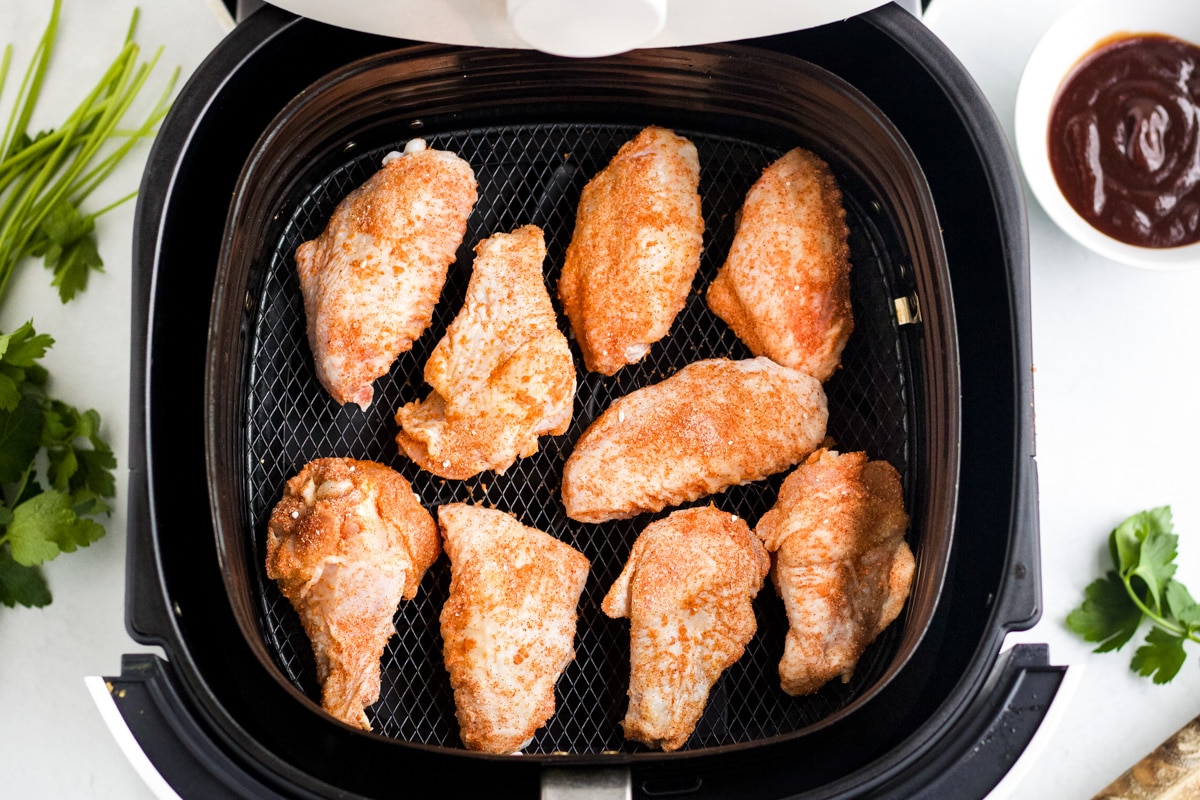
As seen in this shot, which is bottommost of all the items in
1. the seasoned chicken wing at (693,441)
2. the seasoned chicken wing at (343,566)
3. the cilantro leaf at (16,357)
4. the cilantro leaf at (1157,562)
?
the cilantro leaf at (1157,562)

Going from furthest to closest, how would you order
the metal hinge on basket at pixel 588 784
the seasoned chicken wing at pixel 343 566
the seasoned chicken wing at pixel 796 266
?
the seasoned chicken wing at pixel 796 266 < the seasoned chicken wing at pixel 343 566 < the metal hinge on basket at pixel 588 784

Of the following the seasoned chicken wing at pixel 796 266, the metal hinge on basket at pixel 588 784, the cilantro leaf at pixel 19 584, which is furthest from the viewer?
the cilantro leaf at pixel 19 584

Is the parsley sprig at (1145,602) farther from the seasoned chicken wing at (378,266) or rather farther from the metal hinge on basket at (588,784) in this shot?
the seasoned chicken wing at (378,266)

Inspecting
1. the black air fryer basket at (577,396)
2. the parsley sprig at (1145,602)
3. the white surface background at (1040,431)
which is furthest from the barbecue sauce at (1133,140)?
the parsley sprig at (1145,602)

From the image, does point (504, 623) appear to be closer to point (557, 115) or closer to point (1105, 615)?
point (557, 115)

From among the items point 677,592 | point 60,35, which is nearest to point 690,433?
point 677,592
